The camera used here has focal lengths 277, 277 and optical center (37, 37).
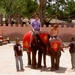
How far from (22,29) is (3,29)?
6.53 ft

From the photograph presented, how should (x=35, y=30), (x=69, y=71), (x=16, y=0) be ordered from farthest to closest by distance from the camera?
(x=16, y=0) → (x=35, y=30) → (x=69, y=71)

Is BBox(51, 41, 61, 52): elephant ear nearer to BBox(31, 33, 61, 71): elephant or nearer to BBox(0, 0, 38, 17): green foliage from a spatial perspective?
BBox(31, 33, 61, 71): elephant

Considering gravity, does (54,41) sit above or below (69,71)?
above

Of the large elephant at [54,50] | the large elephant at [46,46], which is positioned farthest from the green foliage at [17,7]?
the large elephant at [54,50]

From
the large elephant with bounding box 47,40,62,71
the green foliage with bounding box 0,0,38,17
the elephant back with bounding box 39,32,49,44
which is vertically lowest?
the large elephant with bounding box 47,40,62,71

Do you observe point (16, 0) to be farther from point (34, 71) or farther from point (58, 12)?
point (34, 71)

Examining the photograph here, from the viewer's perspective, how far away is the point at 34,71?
35.3 feet

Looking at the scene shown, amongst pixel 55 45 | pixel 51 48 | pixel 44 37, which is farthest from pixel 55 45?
pixel 44 37

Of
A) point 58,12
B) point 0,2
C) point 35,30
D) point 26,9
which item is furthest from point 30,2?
point 35,30

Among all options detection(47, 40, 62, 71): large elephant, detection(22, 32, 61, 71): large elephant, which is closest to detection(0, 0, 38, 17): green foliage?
detection(22, 32, 61, 71): large elephant

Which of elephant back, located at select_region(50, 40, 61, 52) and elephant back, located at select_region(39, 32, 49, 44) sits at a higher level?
elephant back, located at select_region(39, 32, 49, 44)

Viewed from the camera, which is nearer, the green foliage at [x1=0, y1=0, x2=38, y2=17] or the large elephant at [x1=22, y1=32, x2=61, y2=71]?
the large elephant at [x1=22, y1=32, x2=61, y2=71]

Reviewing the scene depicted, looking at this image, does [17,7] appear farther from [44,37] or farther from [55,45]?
[55,45]

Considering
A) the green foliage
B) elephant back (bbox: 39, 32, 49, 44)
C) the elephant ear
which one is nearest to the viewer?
the elephant ear
